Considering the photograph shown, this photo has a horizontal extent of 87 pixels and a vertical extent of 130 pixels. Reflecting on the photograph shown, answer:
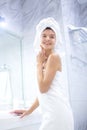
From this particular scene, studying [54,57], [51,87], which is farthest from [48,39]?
[51,87]

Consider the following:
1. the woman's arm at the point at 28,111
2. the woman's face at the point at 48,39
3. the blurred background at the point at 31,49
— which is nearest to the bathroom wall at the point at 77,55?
the blurred background at the point at 31,49

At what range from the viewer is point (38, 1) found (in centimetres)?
261

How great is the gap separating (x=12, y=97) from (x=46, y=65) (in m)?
1.41

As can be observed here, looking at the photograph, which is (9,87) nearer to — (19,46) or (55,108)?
(19,46)

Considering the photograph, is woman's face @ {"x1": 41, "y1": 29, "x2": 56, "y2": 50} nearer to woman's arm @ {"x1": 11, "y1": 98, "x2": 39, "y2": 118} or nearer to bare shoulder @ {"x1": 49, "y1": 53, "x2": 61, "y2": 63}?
bare shoulder @ {"x1": 49, "y1": 53, "x2": 61, "y2": 63}

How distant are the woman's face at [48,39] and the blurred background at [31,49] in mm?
1093

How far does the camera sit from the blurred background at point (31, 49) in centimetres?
238

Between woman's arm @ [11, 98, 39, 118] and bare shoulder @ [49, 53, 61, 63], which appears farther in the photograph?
woman's arm @ [11, 98, 39, 118]

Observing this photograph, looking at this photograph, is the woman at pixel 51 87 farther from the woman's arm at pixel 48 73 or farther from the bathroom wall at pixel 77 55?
the bathroom wall at pixel 77 55

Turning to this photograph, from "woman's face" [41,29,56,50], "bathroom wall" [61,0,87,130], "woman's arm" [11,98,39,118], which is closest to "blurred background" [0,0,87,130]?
"bathroom wall" [61,0,87,130]

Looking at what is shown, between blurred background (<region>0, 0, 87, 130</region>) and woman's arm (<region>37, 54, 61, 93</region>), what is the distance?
115cm

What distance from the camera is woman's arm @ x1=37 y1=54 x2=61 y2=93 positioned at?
3.69 feet

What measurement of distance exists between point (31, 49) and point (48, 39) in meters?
1.44

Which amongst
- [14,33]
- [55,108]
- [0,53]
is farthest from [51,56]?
[14,33]
